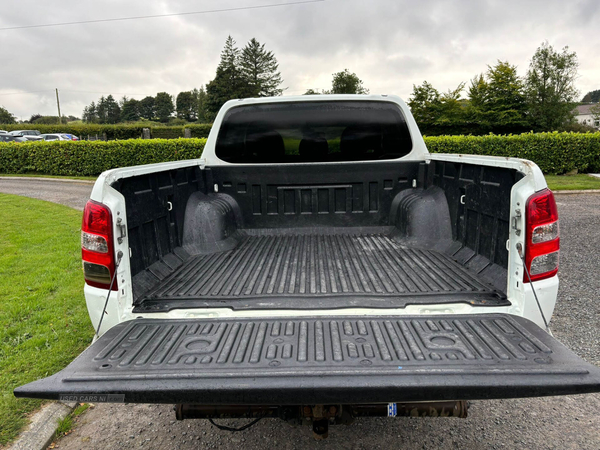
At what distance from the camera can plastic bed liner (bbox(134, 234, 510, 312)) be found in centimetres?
236

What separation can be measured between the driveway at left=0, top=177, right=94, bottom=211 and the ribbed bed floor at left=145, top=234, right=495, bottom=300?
9017mm

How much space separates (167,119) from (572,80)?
99.9m

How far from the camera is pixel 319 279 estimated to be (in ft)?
9.04

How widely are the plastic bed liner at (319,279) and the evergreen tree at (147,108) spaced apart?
130704mm

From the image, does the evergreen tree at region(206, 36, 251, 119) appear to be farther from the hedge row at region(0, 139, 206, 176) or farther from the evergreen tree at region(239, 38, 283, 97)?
the hedge row at region(0, 139, 206, 176)

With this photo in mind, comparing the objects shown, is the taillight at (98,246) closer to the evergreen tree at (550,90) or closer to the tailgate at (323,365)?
the tailgate at (323,365)

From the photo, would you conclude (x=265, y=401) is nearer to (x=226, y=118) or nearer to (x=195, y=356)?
(x=195, y=356)

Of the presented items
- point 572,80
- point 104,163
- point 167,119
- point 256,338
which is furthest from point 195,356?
point 167,119

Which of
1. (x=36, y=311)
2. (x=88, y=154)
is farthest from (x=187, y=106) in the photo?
(x=36, y=311)

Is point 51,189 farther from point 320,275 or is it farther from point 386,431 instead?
point 386,431

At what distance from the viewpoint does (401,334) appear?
6.53 ft

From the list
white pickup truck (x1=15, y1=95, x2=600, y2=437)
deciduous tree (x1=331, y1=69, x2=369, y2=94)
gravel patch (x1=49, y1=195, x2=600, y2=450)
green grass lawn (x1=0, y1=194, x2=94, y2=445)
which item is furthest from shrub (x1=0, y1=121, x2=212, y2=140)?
gravel patch (x1=49, y1=195, x2=600, y2=450)

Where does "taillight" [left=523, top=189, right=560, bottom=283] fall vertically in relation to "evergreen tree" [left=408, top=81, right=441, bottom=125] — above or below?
below

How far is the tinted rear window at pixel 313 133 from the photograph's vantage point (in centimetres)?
386
